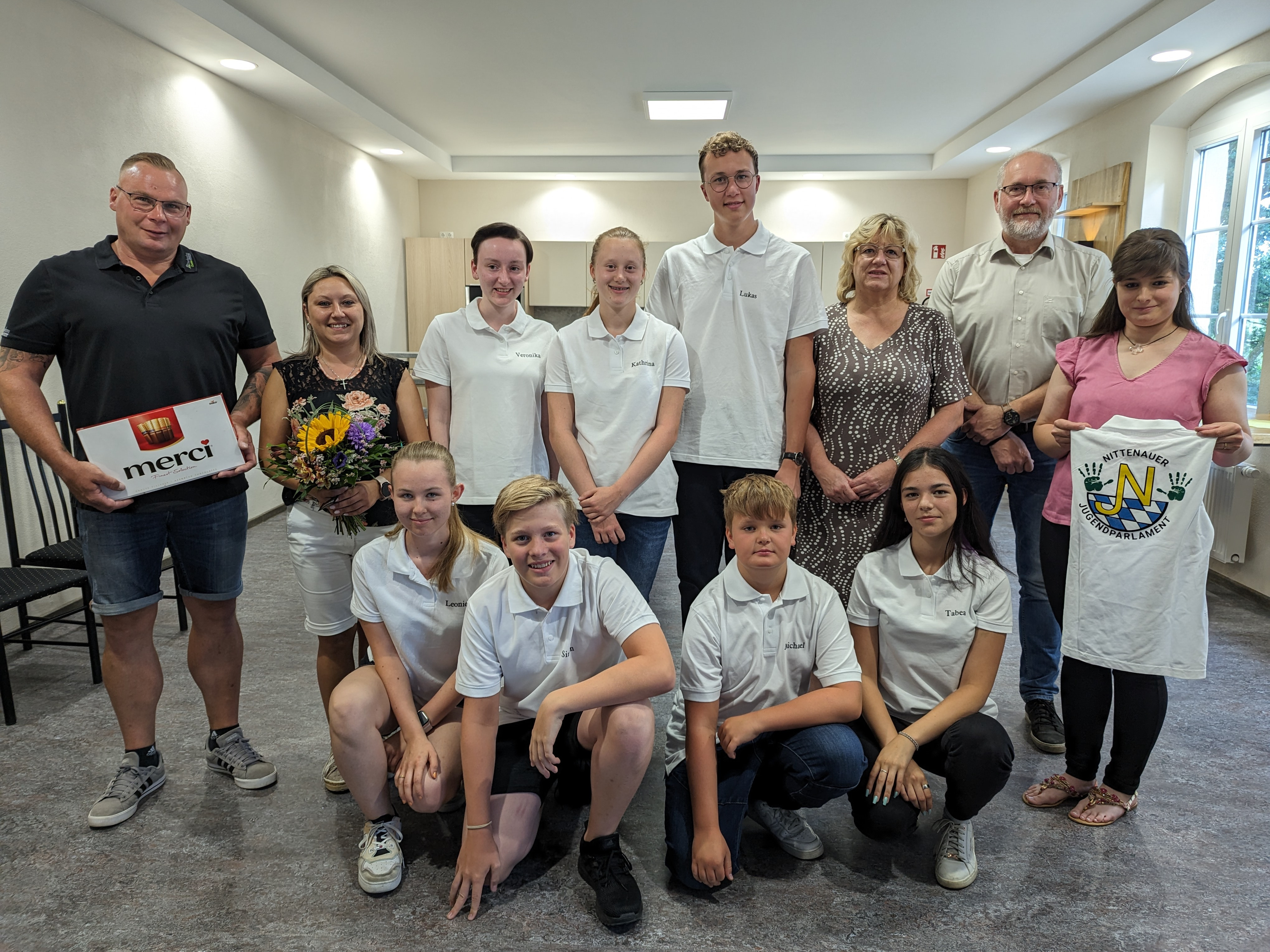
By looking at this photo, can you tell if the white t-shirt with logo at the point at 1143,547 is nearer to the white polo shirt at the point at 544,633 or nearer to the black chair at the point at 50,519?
the white polo shirt at the point at 544,633

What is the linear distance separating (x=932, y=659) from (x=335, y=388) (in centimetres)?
180

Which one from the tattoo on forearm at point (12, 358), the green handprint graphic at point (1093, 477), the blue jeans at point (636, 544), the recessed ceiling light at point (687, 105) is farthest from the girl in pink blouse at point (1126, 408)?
the recessed ceiling light at point (687, 105)

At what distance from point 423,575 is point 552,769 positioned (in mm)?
595

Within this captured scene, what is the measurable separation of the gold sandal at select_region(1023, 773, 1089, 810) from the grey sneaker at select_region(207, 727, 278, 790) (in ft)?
6.50

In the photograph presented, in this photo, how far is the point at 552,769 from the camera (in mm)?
1792

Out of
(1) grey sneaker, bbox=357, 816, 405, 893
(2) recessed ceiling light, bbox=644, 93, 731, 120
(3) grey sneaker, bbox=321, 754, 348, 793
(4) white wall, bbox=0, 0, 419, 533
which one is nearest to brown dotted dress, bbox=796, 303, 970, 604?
(1) grey sneaker, bbox=357, 816, 405, 893

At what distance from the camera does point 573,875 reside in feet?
6.40

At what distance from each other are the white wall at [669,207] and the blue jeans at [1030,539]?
26.3ft

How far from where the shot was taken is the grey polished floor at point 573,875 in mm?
1735

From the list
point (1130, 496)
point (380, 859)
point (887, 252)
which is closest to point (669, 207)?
point (887, 252)

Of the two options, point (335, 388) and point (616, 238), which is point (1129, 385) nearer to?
point (616, 238)

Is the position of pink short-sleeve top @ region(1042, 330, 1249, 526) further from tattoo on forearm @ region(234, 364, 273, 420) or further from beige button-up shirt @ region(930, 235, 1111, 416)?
tattoo on forearm @ region(234, 364, 273, 420)

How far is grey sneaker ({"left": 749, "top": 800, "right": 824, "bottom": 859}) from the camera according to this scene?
200 cm

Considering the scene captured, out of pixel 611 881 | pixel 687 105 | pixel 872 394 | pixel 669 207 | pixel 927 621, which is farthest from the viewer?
pixel 669 207
